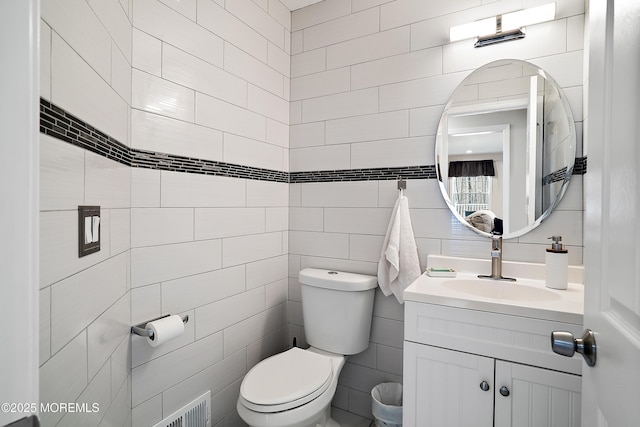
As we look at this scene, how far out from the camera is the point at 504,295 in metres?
1.43

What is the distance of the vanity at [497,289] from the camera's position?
111cm

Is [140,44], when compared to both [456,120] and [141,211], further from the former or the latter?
[456,120]

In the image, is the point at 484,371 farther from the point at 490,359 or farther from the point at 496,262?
the point at 496,262

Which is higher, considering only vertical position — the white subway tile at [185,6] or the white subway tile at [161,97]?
the white subway tile at [185,6]

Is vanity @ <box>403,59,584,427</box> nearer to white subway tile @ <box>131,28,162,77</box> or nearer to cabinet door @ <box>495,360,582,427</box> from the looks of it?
cabinet door @ <box>495,360,582,427</box>

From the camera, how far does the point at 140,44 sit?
1.23 meters

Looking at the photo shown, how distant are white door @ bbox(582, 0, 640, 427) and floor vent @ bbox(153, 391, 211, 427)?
4.73 feet

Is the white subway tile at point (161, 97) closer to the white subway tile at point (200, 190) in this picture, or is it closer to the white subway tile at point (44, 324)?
the white subway tile at point (200, 190)

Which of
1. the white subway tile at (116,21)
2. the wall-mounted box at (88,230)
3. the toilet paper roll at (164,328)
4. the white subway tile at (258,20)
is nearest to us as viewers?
the wall-mounted box at (88,230)

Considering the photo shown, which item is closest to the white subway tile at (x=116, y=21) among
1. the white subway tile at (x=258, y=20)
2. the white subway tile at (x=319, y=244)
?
the white subway tile at (x=258, y=20)

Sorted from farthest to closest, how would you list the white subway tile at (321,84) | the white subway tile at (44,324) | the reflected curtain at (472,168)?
the white subway tile at (321,84) → the reflected curtain at (472,168) → the white subway tile at (44,324)

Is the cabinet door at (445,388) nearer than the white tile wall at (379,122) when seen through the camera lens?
Yes

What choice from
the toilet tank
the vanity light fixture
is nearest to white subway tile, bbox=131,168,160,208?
the toilet tank

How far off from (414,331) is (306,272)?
2.44ft
